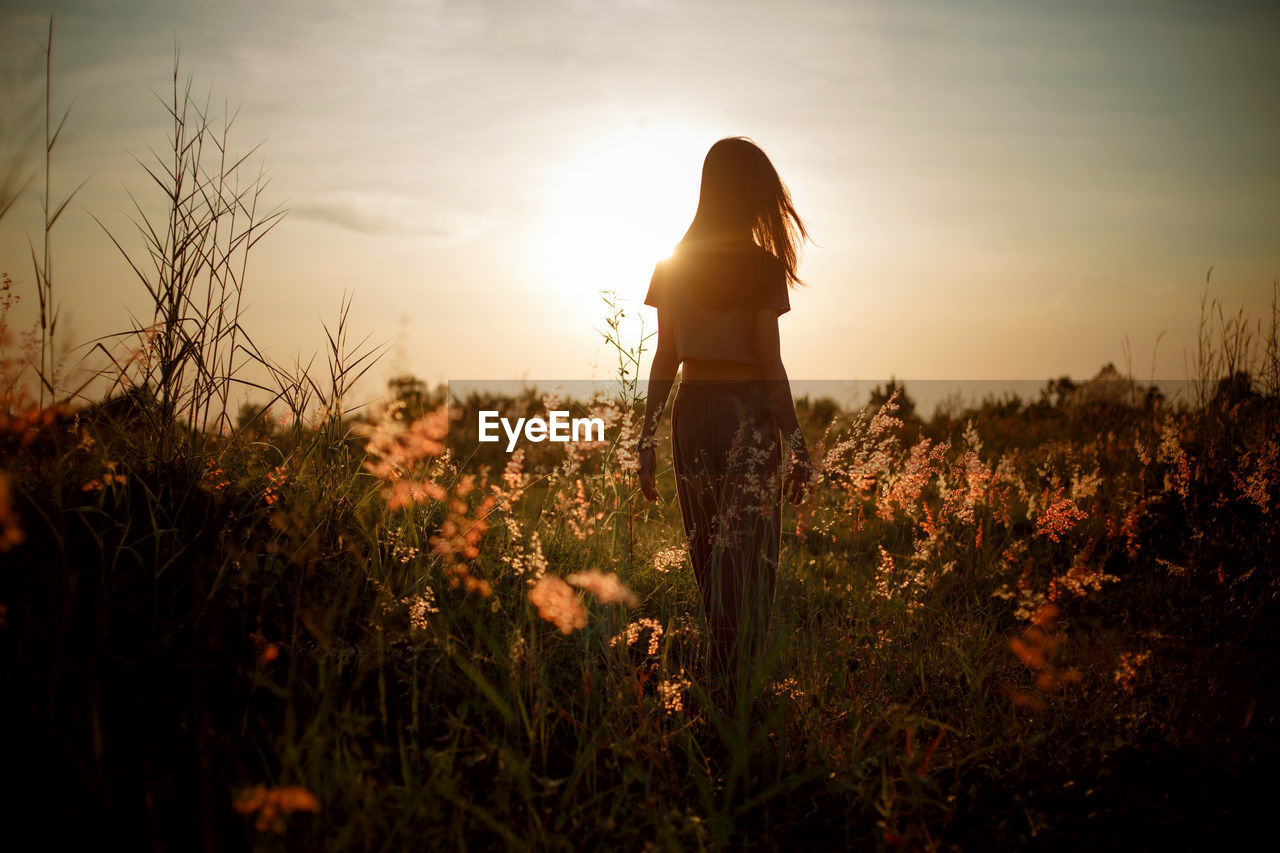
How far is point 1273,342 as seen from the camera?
576 centimetres

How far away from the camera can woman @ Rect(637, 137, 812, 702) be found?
2.63 metres

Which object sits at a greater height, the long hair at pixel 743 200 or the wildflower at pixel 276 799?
the long hair at pixel 743 200

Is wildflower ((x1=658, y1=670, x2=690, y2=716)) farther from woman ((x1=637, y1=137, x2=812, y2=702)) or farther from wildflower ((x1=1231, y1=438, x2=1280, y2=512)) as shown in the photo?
wildflower ((x1=1231, y1=438, x2=1280, y2=512))

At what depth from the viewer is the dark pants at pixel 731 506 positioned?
8.20 feet

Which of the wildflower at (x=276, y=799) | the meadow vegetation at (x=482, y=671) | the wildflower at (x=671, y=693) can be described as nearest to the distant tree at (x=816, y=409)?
the meadow vegetation at (x=482, y=671)

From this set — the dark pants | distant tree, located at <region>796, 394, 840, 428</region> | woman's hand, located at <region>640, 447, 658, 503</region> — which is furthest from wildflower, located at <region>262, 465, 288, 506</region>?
distant tree, located at <region>796, 394, 840, 428</region>

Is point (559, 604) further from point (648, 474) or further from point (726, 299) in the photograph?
point (726, 299)

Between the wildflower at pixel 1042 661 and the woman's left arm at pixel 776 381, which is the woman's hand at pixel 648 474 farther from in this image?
the wildflower at pixel 1042 661

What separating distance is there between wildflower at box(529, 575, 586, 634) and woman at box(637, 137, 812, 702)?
485mm

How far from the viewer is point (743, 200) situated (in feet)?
9.41

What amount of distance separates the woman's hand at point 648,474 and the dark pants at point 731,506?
15 cm

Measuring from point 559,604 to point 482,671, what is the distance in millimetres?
426

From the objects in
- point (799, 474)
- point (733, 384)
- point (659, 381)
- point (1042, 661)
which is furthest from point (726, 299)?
point (1042, 661)

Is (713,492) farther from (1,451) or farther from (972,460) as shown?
(1,451)
